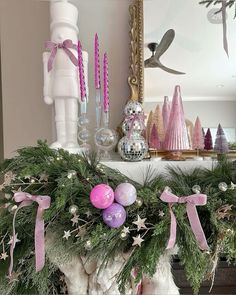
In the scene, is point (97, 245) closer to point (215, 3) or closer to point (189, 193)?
point (189, 193)

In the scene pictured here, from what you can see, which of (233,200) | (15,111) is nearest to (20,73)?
(15,111)

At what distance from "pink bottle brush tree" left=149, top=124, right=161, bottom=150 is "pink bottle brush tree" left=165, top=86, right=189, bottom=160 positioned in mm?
44

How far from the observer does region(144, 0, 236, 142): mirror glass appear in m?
0.88

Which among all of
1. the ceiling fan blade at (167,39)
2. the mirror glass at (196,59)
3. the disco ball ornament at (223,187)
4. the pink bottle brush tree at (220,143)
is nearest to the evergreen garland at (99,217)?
the disco ball ornament at (223,187)

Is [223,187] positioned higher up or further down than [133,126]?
further down

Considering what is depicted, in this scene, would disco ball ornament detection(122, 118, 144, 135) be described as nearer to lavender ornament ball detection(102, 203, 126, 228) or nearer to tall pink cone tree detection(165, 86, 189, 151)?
tall pink cone tree detection(165, 86, 189, 151)

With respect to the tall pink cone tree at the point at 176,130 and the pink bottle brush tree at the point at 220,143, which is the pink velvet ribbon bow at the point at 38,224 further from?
the pink bottle brush tree at the point at 220,143

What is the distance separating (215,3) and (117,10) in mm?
329

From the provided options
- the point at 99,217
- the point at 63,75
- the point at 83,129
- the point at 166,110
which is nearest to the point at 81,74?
the point at 63,75

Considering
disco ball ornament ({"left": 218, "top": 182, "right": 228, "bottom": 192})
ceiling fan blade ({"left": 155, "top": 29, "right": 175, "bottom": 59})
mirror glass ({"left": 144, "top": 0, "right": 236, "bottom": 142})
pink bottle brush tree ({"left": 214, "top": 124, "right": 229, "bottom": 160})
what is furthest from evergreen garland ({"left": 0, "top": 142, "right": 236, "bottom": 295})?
ceiling fan blade ({"left": 155, "top": 29, "right": 175, "bottom": 59})

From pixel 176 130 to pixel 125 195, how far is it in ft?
0.97

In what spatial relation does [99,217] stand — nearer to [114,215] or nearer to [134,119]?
[114,215]

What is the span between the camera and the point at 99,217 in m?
0.71

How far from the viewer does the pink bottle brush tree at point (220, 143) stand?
87 centimetres
